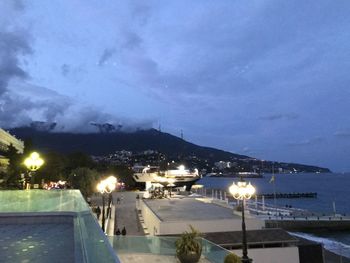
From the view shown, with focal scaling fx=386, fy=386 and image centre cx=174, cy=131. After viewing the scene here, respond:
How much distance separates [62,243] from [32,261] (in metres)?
1.68

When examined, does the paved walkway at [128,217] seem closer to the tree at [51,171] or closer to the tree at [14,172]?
the tree at [14,172]

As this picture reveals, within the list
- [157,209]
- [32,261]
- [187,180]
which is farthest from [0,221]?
[187,180]

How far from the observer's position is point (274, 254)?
2902 centimetres

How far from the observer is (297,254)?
2967cm

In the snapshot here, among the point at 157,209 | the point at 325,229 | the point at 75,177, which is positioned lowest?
the point at 325,229

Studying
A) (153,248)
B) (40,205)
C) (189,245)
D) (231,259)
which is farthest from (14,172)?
(231,259)

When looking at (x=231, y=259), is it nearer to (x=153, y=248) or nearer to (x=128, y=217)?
(x=153, y=248)

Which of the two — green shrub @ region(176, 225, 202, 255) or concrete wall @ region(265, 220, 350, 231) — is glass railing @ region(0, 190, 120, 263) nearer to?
green shrub @ region(176, 225, 202, 255)

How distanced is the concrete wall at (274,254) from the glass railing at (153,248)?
39.9ft

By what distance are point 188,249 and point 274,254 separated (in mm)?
14835

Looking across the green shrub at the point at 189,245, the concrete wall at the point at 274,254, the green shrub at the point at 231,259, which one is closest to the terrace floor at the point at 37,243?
the green shrub at the point at 189,245

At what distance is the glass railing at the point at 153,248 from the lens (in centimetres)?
1538

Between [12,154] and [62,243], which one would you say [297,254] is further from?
[12,154]

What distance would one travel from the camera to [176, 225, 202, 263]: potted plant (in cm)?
1648
